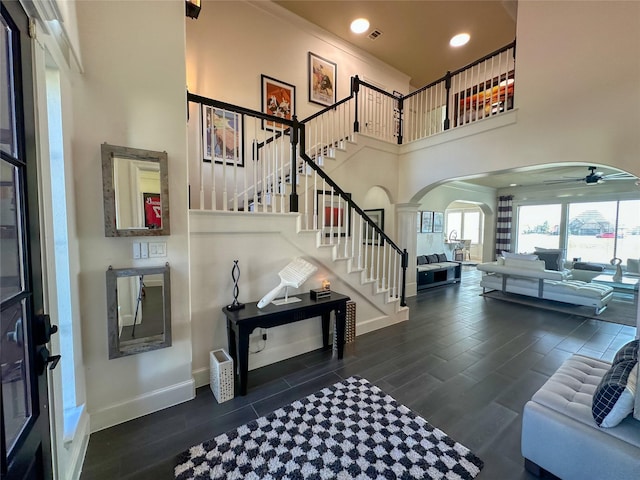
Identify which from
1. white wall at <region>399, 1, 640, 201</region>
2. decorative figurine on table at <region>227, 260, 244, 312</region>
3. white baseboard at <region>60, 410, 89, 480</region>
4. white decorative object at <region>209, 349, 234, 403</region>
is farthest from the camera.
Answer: white wall at <region>399, 1, 640, 201</region>

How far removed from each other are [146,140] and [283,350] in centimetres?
239

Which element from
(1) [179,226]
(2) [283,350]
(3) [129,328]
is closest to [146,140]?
(1) [179,226]

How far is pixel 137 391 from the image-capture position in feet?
6.77

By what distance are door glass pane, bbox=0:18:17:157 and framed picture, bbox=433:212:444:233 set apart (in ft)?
27.5

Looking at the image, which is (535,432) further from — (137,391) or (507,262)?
(507,262)

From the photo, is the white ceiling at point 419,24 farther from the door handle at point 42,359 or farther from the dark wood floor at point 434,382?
the door handle at point 42,359

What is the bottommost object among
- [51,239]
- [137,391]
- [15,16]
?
[137,391]

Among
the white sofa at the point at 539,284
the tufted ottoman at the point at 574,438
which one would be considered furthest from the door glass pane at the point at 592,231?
the tufted ottoman at the point at 574,438

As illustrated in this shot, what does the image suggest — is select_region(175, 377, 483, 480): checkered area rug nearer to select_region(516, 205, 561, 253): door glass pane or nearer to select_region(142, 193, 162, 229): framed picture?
select_region(142, 193, 162, 229): framed picture

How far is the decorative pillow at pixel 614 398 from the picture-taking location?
1.36m

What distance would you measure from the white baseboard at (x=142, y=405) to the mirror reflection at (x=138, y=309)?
396 mm

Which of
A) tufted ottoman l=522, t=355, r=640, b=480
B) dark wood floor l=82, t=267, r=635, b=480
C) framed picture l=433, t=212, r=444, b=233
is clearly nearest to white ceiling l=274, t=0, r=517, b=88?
framed picture l=433, t=212, r=444, b=233

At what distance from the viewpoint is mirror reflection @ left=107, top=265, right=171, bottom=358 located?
6.29 feet

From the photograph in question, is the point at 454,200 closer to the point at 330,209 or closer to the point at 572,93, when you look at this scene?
the point at 572,93
